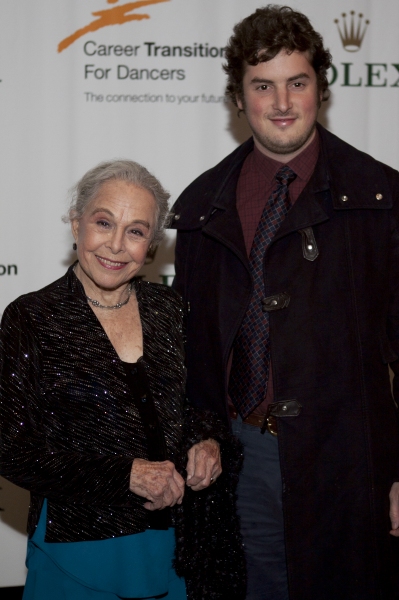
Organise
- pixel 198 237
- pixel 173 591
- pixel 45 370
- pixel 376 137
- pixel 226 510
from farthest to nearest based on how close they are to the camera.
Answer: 1. pixel 376 137
2. pixel 198 237
3. pixel 226 510
4. pixel 173 591
5. pixel 45 370

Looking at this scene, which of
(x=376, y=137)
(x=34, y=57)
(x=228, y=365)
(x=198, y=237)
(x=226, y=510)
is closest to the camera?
(x=226, y=510)

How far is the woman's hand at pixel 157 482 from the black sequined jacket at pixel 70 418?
3 centimetres

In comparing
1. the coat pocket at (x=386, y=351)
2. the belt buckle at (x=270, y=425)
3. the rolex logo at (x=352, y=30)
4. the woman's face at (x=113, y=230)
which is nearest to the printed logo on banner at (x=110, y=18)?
the rolex logo at (x=352, y=30)

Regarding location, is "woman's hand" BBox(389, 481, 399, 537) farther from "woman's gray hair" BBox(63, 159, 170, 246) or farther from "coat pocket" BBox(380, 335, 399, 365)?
"woman's gray hair" BBox(63, 159, 170, 246)

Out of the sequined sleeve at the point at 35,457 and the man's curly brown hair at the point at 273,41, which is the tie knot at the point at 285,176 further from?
the sequined sleeve at the point at 35,457

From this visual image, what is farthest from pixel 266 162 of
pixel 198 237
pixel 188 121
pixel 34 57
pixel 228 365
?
pixel 34 57

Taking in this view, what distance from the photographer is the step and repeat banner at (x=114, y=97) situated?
3564 millimetres

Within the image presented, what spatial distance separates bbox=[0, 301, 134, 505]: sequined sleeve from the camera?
6.11ft

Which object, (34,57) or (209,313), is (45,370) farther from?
(34,57)

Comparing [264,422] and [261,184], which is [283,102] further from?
[264,422]

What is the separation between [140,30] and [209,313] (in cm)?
185

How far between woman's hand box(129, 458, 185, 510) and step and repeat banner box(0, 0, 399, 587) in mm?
1888

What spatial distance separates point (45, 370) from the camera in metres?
1.95

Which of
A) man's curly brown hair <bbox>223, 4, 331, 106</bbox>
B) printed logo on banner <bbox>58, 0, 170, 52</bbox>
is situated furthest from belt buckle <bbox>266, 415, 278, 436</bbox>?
printed logo on banner <bbox>58, 0, 170, 52</bbox>
